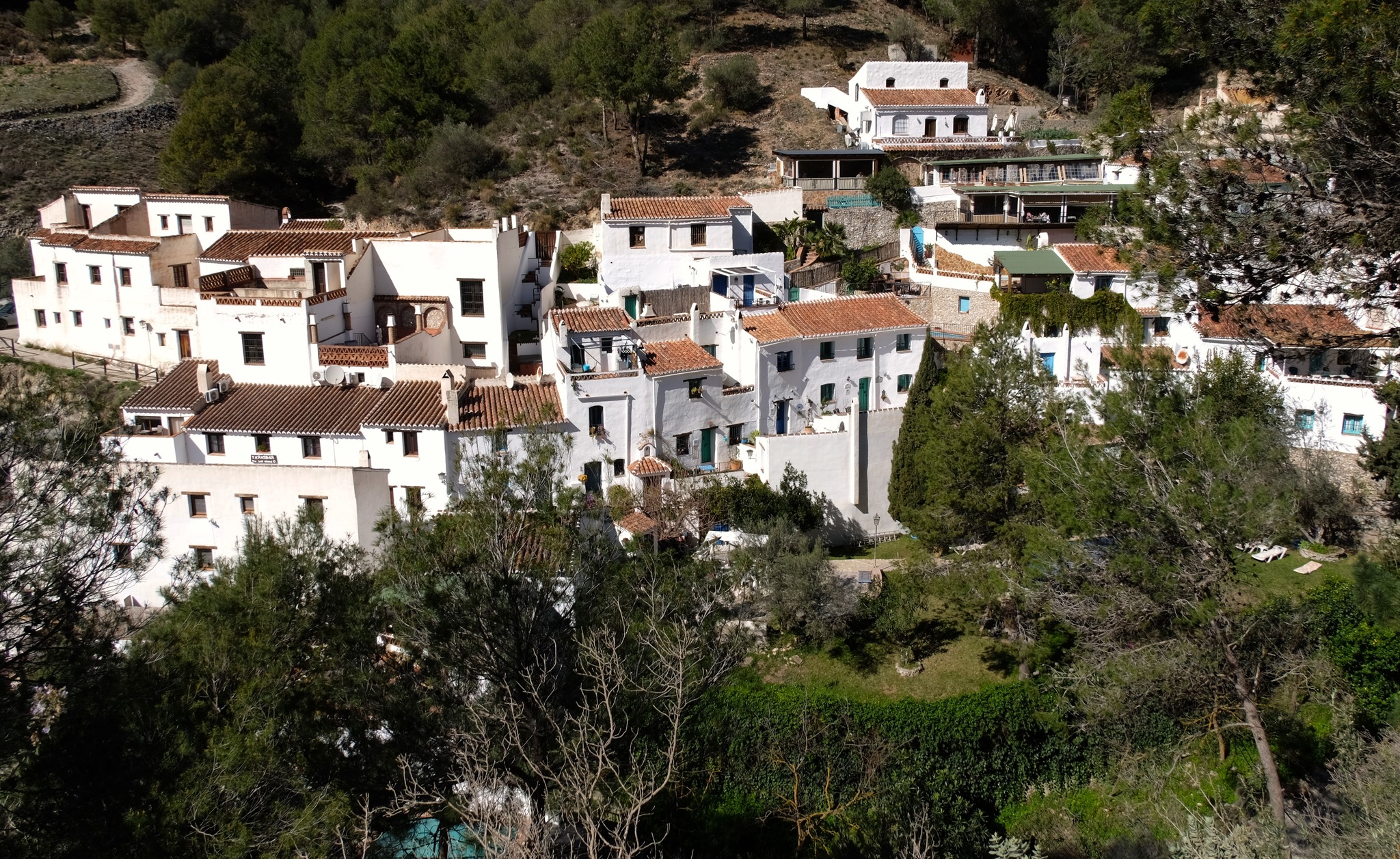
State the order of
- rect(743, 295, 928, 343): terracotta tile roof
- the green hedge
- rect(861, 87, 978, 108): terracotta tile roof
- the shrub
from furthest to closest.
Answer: the shrub → rect(861, 87, 978, 108): terracotta tile roof → rect(743, 295, 928, 343): terracotta tile roof → the green hedge

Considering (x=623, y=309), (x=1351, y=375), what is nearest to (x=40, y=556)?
(x=623, y=309)

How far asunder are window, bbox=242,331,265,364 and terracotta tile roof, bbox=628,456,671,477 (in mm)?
9481

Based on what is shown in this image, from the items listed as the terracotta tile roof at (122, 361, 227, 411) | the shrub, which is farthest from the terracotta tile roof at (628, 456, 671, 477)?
the shrub

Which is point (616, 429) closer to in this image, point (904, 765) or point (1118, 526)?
point (904, 765)

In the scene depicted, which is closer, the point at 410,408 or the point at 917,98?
the point at 410,408

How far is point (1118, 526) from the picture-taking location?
14164 mm

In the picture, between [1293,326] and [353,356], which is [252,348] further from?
[1293,326]

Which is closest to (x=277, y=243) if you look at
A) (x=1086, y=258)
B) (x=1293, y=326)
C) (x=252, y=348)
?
(x=252, y=348)

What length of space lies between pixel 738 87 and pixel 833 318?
21108mm

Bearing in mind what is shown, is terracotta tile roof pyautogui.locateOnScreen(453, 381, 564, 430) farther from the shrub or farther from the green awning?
the shrub

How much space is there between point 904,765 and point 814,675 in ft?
8.96

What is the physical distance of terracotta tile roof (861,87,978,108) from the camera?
38.8 m

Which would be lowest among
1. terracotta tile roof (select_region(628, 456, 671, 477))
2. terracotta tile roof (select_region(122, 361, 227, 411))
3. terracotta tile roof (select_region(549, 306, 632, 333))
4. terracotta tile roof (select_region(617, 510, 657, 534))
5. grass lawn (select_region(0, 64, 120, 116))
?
terracotta tile roof (select_region(617, 510, 657, 534))

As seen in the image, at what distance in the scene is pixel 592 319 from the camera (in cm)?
2592
